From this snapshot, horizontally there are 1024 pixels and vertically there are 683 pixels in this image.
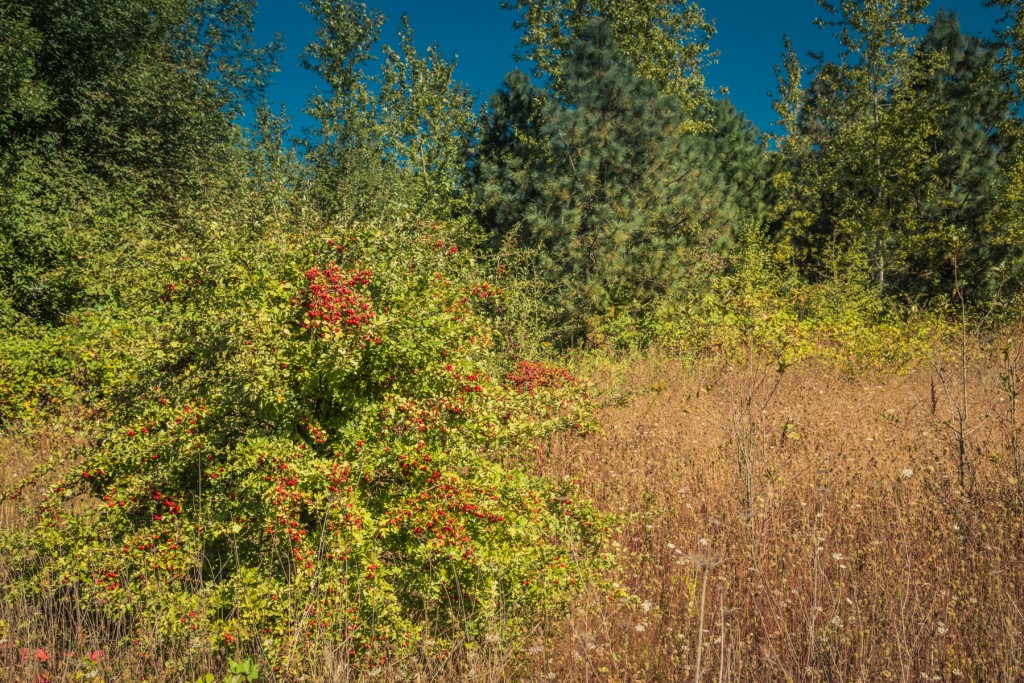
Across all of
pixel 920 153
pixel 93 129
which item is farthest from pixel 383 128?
pixel 920 153

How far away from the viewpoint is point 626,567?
12.1ft

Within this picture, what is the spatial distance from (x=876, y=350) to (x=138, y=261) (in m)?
9.93

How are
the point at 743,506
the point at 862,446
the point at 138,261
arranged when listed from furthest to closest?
1. the point at 138,261
2. the point at 862,446
3. the point at 743,506

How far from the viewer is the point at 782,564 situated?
350cm

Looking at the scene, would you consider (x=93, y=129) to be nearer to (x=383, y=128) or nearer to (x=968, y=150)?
(x=383, y=128)

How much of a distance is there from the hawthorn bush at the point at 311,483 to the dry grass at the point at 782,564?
218mm

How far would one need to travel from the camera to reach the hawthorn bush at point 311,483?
2.72 meters

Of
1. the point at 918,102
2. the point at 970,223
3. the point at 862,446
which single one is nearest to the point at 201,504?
the point at 862,446

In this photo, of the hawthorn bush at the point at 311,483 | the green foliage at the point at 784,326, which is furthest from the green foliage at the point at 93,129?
the green foliage at the point at 784,326

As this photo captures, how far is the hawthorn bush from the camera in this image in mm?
2719

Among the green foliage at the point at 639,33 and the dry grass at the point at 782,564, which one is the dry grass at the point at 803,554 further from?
the green foliage at the point at 639,33

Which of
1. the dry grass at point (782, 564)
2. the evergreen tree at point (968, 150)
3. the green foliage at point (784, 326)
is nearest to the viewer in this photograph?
the dry grass at point (782, 564)

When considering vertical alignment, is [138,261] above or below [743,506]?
above

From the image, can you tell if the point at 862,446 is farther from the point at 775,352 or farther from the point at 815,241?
the point at 815,241
